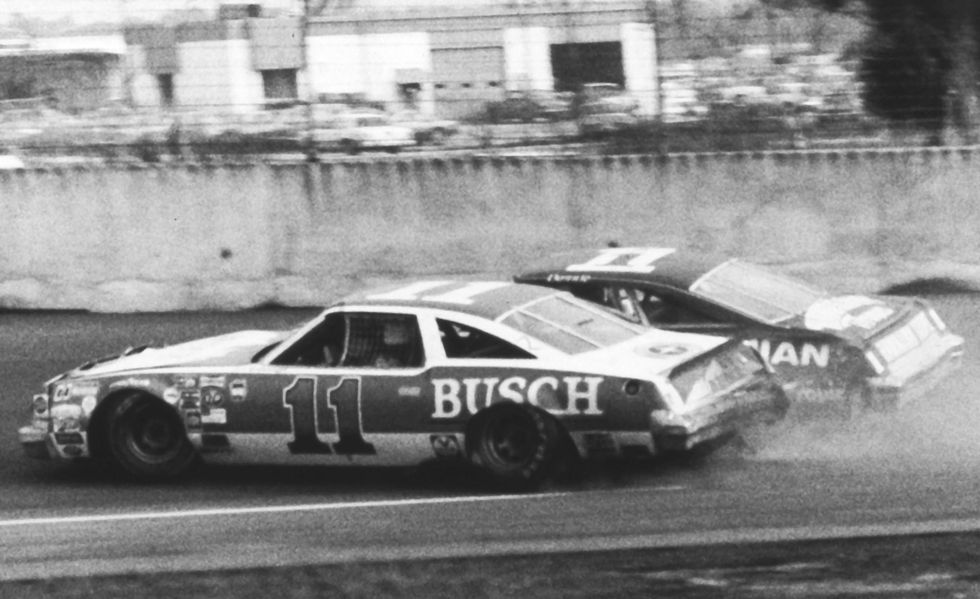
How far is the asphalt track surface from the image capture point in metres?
6.55

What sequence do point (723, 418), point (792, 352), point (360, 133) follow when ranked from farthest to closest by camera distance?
point (360, 133) < point (792, 352) < point (723, 418)

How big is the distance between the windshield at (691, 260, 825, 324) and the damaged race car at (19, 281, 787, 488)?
712 mm

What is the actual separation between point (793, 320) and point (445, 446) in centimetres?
235

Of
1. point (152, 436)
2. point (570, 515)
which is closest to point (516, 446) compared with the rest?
point (570, 515)

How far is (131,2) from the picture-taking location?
1446 cm

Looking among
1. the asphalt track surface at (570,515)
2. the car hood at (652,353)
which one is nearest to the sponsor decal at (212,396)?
the asphalt track surface at (570,515)

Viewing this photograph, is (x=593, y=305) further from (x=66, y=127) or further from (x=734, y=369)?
(x=66, y=127)

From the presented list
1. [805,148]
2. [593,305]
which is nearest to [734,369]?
[593,305]

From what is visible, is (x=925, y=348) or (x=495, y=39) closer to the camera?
(x=925, y=348)

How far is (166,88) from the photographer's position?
14312mm

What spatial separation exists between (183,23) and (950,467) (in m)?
8.53

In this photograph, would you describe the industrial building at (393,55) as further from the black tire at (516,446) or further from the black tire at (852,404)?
the black tire at (516,446)

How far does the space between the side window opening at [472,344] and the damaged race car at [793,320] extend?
1446 millimetres

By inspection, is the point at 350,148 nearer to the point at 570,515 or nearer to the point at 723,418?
the point at 723,418
